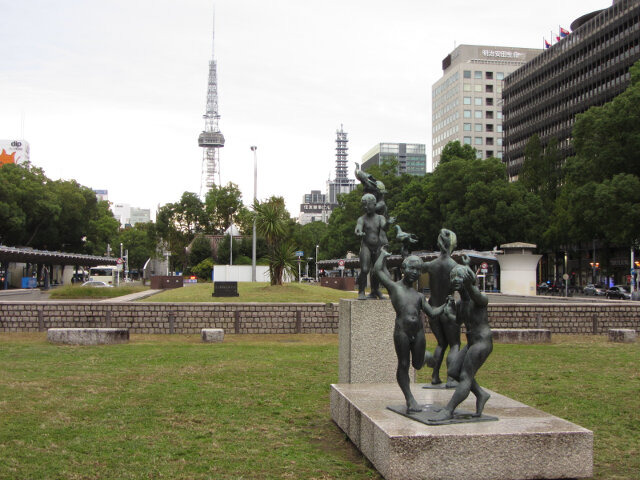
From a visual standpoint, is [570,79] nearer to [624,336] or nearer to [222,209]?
[222,209]

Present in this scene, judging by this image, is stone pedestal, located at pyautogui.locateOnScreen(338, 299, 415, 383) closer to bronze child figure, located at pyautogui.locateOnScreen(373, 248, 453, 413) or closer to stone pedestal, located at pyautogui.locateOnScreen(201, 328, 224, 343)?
bronze child figure, located at pyautogui.locateOnScreen(373, 248, 453, 413)

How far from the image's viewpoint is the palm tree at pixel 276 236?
32.4 metres

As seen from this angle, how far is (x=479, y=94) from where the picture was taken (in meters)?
109

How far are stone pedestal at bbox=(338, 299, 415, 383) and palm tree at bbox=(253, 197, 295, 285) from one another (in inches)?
935

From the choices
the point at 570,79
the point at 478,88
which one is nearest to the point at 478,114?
the point at 478,88

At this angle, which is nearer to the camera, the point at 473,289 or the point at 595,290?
the point at 473,289

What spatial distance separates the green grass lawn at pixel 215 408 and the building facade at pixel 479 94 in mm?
97389

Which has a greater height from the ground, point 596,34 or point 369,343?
point 596,34

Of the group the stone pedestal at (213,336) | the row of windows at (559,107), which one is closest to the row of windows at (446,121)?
the row of windows at (559,107)

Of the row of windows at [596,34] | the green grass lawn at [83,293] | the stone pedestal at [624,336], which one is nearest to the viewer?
the stone pedestal at [624,336]

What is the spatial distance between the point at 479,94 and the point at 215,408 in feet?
352

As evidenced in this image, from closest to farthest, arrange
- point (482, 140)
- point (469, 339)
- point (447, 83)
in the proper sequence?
1. point (469, 339)
2. point (482, 140)
3. point (447, 83)

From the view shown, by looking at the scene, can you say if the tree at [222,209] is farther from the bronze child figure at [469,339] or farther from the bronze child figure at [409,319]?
the bronze child figure at [469,339]

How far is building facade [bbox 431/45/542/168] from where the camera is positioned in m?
109
